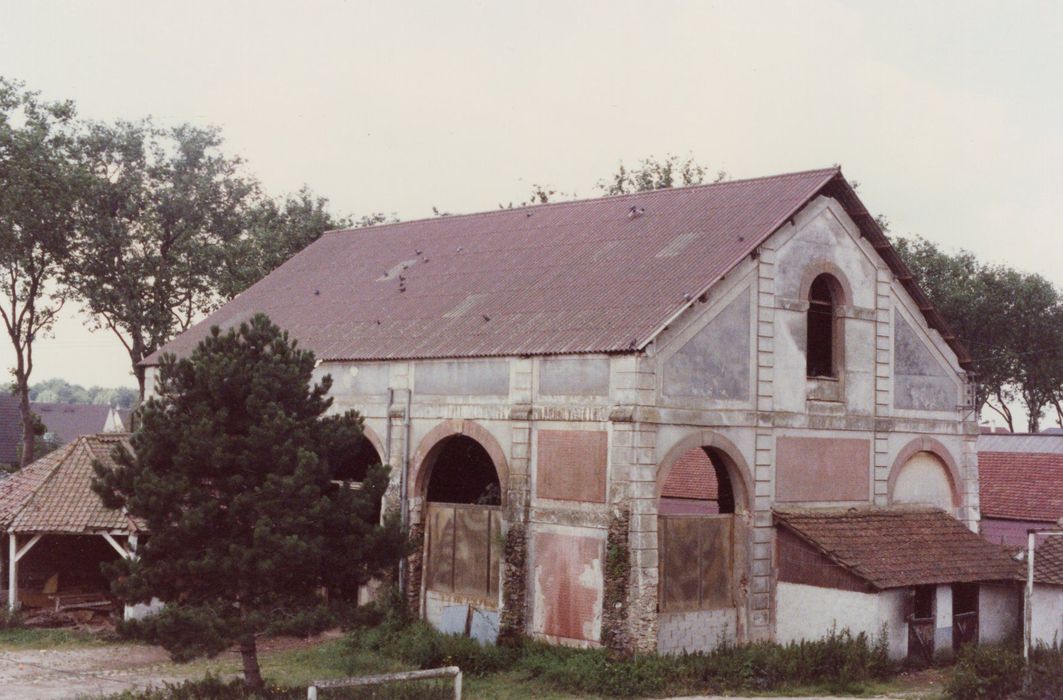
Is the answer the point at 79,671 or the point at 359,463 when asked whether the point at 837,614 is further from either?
the point at 79,671

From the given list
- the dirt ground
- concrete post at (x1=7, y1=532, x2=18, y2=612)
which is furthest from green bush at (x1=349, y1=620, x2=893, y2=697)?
concrete post at (x1=7, y1=532, x2=18, y2=612)

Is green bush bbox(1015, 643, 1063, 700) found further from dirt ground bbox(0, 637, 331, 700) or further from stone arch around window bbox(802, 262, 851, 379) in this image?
dirt ground bbox(0, 637, 331, 700)

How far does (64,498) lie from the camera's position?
30547mm

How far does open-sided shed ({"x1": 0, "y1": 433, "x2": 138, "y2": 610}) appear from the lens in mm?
29609

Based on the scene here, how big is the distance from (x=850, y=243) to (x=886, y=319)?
215 centimetres

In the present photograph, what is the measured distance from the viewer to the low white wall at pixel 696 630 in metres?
24.4

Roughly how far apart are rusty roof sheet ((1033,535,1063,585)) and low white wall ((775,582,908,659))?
3.18 meters

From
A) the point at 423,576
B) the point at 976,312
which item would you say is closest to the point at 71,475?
the point at 423,576

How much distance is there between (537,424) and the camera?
1013 inches

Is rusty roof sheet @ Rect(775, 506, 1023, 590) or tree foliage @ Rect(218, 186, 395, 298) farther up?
tree foliage @ Rect(218, 186, 395, 298)

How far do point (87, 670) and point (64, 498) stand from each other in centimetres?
651

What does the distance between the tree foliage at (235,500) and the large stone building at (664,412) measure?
5.07 m

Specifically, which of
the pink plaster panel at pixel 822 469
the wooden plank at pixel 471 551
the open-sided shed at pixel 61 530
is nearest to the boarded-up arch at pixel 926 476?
the pink plaster panel at pixel 822 469

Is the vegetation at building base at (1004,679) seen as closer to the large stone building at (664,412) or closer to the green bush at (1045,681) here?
the green bush at (1045,681)
